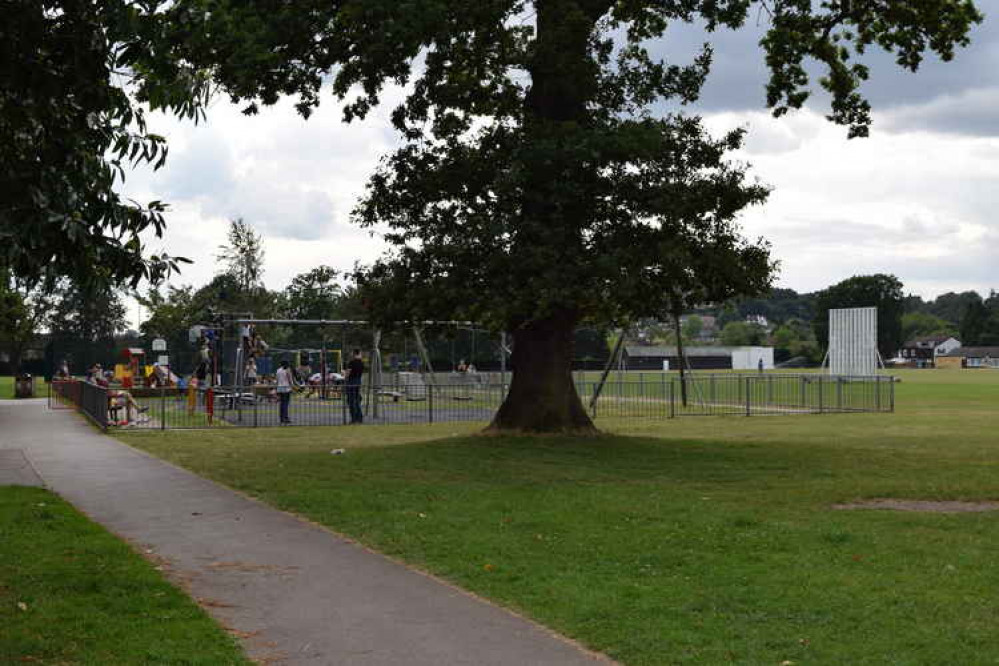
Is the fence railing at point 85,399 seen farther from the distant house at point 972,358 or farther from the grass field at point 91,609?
the distant house at point 972,358

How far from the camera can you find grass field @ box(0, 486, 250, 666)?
6410 millimetres

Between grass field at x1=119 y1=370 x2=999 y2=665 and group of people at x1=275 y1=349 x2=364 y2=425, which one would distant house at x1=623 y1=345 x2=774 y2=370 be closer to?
group of people at x1=275 y1=349 x2=364 y2=425

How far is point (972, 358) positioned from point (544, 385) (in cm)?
14834

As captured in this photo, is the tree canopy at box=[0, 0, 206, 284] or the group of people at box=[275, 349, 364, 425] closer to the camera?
the tree canopy at box=[0, 0, 206, 284]

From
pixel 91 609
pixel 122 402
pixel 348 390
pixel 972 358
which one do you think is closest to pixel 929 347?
pixel 972 358

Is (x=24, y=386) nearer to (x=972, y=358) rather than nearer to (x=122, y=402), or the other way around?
(x=122, y=402)

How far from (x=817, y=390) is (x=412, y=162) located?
20.7 metres

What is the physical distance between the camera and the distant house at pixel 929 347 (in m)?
174

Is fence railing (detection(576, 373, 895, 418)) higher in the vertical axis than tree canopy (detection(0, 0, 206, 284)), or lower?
lower

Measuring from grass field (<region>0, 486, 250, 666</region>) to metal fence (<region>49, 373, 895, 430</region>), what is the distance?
18265 millimetres

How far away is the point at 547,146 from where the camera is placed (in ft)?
61.9

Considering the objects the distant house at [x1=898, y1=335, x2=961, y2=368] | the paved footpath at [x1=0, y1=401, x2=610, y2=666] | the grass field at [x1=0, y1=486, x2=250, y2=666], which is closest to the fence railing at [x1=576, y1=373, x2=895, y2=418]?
the paved footpath at [x1=0, y1=401, x2=610, y2=666]

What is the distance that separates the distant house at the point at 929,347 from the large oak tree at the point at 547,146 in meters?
159

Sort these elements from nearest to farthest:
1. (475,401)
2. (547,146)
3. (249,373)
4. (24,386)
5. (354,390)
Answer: (547,146) < (354,390) < (475,401) < (249,373) < (24,386)
